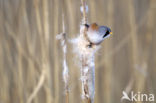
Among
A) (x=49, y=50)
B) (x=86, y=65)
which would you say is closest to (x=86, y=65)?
(x=86, y=65)

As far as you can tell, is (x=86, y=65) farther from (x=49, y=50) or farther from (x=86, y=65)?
(x=49, y=50)

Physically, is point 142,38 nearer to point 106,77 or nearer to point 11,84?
point 106,77

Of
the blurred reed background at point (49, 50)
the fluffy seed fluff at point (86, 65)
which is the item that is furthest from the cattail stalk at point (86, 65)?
the blurred reed background at point (49, 50)

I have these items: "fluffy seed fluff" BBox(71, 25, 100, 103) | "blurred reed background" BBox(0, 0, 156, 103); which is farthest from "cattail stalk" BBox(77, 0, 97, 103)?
"blurred reed background" BBox(0, 0, 156, 103)

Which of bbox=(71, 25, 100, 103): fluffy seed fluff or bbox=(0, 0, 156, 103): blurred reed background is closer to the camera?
bbox=(71, 25, 100, 103): fluffy seed fluff

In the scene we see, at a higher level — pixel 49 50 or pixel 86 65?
pixel 49 50

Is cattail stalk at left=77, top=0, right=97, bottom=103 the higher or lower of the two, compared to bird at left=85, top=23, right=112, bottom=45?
lower

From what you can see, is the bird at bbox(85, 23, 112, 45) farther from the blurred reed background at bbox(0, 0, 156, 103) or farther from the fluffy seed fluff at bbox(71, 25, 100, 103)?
the blurred reed background at bbox(0, 0, 156, 103)

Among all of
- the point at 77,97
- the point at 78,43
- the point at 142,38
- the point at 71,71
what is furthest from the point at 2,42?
the point at 142,38

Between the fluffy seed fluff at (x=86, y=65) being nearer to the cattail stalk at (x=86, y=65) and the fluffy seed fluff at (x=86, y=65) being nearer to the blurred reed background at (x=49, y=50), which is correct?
the cattail stalk at (x=86, y=65)
